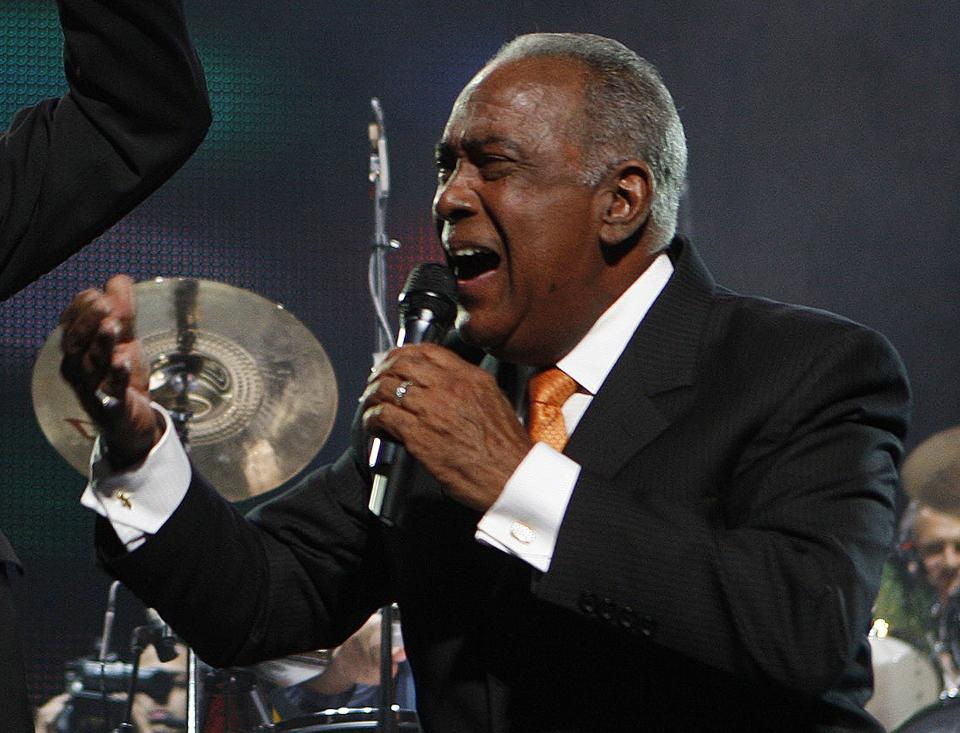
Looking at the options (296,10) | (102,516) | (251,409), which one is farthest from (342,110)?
(102,516)

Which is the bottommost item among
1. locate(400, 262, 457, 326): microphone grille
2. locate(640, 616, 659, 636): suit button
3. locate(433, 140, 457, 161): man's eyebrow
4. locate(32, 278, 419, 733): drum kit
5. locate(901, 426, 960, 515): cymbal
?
locate(901, 426, 960, 515): cymbal

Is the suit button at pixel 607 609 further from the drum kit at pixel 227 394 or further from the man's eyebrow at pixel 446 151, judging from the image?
the drum kit at pixel 227 394

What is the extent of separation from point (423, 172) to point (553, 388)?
9.32 feet

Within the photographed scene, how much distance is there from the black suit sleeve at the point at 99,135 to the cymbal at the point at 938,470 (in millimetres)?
3652

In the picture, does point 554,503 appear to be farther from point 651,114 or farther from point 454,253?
point 651,114

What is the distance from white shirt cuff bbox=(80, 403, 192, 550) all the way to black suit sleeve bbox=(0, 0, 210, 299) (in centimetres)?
26

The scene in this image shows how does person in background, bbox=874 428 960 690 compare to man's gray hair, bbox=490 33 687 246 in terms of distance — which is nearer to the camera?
man's gray hair, bbox=490 33 687 246

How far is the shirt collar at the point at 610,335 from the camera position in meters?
1.80

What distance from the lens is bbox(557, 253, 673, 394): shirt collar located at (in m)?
1.80

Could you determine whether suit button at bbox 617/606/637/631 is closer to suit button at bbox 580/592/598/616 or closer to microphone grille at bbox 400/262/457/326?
suit button at bbox 580/592/598/616

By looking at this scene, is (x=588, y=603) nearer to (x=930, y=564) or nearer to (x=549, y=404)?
(x=549, y=404)

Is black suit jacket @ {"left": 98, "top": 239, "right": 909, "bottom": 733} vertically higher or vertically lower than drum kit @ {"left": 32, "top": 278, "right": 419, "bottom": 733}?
higher

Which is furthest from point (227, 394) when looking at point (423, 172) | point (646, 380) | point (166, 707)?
point (646, 380)

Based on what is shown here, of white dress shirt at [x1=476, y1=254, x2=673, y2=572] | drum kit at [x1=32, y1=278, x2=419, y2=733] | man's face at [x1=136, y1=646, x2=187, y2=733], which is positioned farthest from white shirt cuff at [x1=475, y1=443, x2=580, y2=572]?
man's face at [x1=136, y1=646, x2=187, y2=733]
